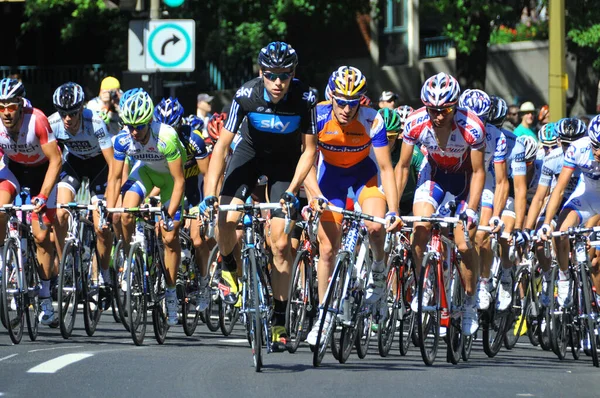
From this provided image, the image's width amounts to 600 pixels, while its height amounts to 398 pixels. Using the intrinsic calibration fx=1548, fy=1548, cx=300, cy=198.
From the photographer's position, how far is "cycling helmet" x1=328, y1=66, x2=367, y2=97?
11500 millimetres

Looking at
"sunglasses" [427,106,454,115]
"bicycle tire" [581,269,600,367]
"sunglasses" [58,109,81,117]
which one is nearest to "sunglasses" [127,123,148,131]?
"sunglasses" [58,109,81,117]

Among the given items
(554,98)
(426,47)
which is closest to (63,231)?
(554,98)

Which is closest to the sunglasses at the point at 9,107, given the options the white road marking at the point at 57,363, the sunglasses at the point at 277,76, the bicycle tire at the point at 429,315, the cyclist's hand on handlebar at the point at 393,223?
the white road marking at the point at 57,363

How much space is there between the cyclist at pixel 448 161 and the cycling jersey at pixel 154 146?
2.15 m

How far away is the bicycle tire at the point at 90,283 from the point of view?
13252 millimetres

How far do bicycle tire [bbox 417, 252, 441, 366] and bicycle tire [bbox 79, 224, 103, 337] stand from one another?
312 centimetres

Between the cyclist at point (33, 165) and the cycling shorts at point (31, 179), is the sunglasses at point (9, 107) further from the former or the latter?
the cycling shorts at point (31, 179)

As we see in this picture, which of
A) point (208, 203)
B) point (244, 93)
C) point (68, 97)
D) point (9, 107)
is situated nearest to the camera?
point (208, 203)

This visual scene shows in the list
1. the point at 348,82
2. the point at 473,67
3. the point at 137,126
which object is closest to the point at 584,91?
the point at 473,67

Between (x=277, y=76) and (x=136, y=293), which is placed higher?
(x=277, y=76)

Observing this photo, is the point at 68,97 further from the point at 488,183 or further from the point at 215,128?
the point at 488,183

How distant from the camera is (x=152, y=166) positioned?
13750mm

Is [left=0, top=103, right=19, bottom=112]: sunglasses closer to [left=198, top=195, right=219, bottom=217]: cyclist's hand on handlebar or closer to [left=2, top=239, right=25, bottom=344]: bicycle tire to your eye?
[left=2, top=239, right=25, bottom=344]: bicycle tire

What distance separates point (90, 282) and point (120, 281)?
0.52 meters
